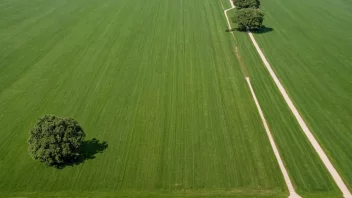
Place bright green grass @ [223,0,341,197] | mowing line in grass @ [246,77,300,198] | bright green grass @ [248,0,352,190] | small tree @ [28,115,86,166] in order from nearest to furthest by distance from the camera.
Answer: mowing line in grass @ [246,77,300,198] < bright green grass @ [223,0,341,197] < small tree @ [28,115,86,166] < bright green grass @ [248,0,352,190]

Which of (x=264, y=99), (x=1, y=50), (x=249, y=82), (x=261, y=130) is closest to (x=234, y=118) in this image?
(x=261, y=130)

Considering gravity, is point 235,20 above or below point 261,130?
above

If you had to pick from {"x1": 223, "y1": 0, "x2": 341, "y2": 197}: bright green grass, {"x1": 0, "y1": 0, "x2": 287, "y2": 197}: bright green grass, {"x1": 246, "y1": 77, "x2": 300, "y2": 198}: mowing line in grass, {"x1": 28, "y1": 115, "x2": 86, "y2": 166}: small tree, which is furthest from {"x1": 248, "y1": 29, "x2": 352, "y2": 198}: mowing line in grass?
{"x1": 28, "y1": 115, "x2": 86, "y2": 166}: small tree

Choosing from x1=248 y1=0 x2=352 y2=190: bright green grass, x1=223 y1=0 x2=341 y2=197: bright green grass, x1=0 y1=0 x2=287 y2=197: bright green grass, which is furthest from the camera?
x1=248 y1=0 x2=352 y2=190: bright green grass

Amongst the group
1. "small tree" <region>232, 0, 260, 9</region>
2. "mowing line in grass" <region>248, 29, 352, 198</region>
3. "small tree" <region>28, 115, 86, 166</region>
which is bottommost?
"mowing line in grass" <region>248, 29, 352, 198</region>

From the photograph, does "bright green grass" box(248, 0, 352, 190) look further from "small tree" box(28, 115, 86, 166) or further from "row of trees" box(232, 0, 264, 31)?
"small tree" box(28, 115, 86, 166)

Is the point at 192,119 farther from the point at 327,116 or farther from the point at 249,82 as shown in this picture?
the point at 327,116
